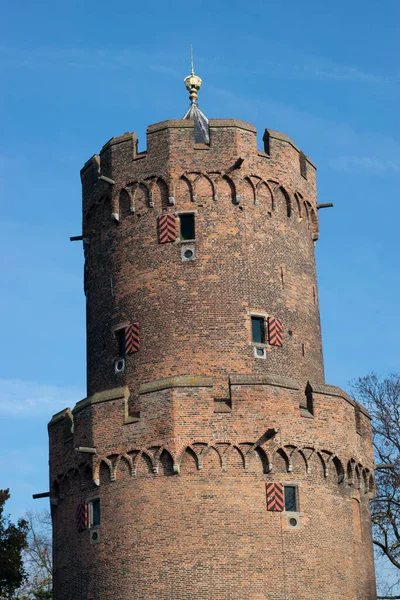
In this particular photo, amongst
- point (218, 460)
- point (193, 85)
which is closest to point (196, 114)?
point (193, 85)

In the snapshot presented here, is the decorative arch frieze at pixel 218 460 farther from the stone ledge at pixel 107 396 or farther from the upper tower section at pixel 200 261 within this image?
the upper tower section at pixel 200 261

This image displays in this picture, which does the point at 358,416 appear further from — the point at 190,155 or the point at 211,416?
the point at 190,155

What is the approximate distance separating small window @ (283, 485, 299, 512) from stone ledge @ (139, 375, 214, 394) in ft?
9.84

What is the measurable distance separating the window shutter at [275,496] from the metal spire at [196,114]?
930 centimetres

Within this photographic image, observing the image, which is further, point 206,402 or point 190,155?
point 190,155

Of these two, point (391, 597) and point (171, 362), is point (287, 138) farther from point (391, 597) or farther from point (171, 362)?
point (391, 597)

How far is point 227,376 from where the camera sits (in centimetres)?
2830

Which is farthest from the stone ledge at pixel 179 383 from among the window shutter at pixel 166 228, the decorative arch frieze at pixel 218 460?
the window shutter at pixel 166 228

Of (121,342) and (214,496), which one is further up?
(121,342)

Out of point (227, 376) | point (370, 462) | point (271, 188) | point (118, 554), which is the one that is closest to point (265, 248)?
point (271, 188)

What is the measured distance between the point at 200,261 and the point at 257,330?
7.34 feet

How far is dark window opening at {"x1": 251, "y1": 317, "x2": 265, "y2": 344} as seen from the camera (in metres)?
29.1

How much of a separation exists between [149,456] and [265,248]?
640 cm

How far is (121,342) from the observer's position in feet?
97.9
